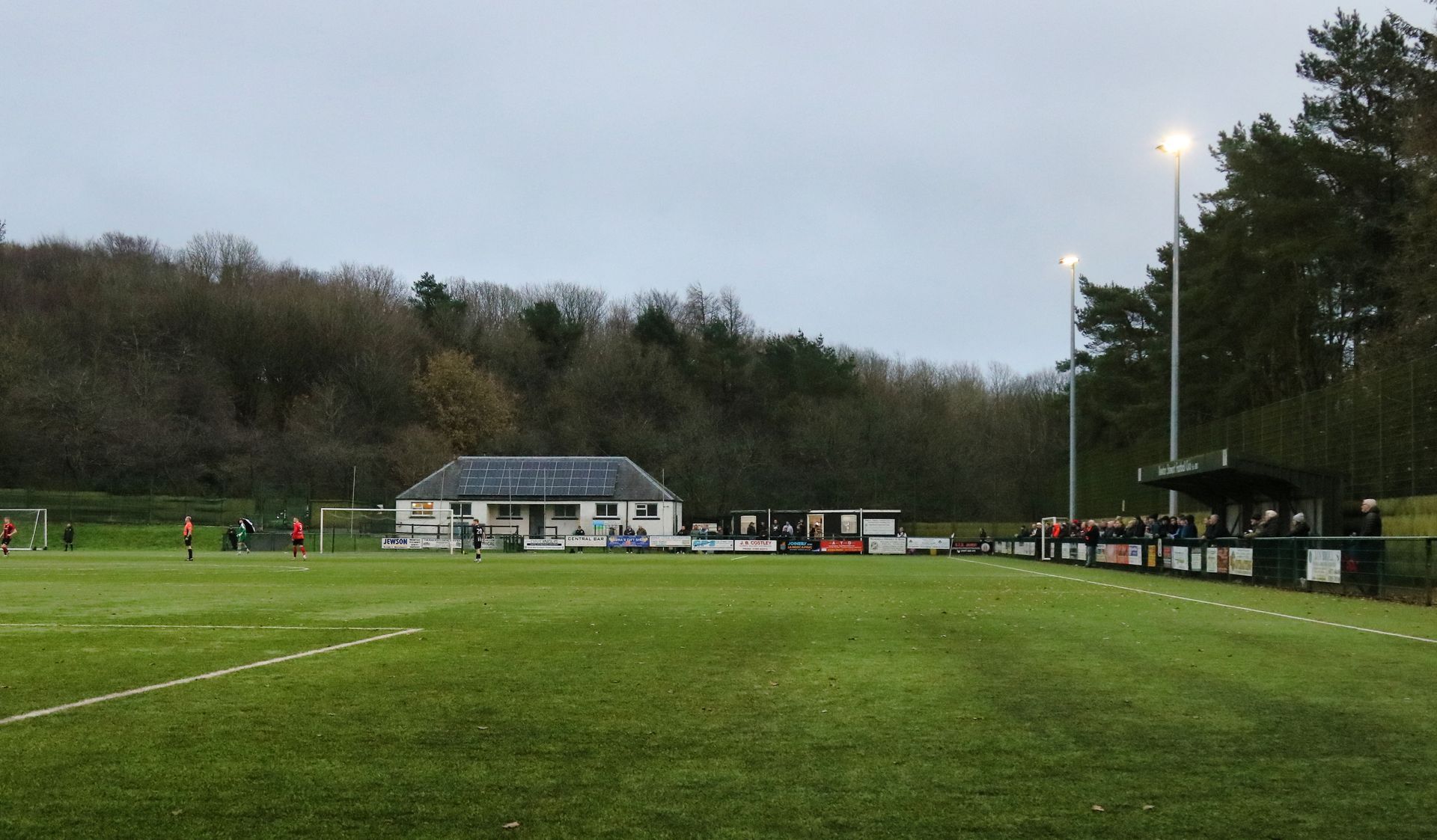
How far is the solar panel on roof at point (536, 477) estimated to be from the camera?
91.2 m

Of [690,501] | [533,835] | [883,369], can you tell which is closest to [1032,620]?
[533,835]

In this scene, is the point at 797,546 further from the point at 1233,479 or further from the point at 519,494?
the point at 1233,479

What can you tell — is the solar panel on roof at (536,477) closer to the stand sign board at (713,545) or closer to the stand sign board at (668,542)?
the stand sign board at (668,542)

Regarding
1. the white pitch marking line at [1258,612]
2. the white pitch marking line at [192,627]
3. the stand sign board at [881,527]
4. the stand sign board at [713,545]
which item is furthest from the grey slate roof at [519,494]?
the white pitch marking line at [192,627]

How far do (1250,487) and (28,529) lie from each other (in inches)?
2349

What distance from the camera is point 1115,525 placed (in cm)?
4744

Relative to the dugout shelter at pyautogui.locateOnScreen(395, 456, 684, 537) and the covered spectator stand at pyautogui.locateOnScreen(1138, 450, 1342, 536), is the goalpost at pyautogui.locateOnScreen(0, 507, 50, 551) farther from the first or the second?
the covered spectator stand at pyautogui.locateOnScreen(1138, 450, 1342, 536)

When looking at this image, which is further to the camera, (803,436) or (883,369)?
(883,369)

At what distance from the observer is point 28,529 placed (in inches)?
2618

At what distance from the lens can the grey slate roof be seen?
296ft

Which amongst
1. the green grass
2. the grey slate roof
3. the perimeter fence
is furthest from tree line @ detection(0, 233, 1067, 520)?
the green grass

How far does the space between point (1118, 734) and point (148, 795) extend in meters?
4.99

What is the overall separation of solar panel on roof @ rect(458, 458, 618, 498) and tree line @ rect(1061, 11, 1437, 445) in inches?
1669

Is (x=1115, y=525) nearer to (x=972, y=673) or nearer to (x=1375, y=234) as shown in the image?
(x=1375, y=234)
